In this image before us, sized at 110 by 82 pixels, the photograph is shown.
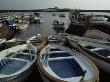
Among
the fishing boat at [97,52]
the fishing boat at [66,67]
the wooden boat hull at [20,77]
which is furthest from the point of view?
the fishing boat at [97,52]

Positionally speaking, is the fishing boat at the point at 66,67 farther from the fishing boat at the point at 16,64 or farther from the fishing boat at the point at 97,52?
the fishing boat at the point at 97,52

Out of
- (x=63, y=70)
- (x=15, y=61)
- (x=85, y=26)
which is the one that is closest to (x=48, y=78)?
(x=63, y=70)

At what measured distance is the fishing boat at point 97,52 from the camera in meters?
17.9

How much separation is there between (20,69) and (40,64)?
5.12 ft

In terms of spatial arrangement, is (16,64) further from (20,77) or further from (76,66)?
(76,66)

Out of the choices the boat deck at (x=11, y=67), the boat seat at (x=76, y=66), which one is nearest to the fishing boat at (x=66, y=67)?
the boat seat at (x=76, y=66)

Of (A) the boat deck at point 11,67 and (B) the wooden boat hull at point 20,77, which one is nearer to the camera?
(B) the wooden boat hull at point 20,77

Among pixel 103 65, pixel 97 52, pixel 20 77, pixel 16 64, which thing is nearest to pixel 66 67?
pixel 103 65

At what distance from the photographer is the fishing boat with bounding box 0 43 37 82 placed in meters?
14.9

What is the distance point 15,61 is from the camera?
18.5 meters

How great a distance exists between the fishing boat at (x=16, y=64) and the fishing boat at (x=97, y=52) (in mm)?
4488

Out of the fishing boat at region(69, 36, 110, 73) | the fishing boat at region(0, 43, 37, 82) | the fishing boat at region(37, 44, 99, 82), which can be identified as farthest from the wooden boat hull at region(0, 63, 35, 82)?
the fishing boat at region(69, 36, 110, 73)

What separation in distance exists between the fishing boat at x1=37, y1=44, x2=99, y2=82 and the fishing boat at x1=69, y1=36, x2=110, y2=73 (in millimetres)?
1614

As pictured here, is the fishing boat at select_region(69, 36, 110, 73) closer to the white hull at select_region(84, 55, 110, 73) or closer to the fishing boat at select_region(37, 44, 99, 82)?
the white hull at select_region(84, 55, 110, 73)
